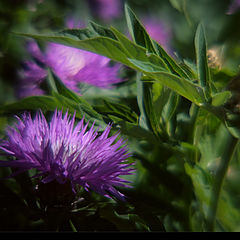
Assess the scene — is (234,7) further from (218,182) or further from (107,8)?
(218,182)

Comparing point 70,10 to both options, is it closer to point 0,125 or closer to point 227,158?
point 0,125

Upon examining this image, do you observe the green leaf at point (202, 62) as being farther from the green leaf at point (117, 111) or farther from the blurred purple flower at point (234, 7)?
the blurred purple flower at point (234, 7)

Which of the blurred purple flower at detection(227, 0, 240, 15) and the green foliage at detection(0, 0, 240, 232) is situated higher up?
the blurred purple flower at detection(227, 0, 240, 15)

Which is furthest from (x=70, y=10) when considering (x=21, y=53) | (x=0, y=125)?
(x=0, y=125)

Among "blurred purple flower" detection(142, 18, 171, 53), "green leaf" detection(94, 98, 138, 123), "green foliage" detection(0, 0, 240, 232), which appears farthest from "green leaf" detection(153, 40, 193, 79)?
"blurred purple flower" detection(142, 18, 171, 53)

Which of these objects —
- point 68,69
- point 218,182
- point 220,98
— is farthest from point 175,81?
point 68,69

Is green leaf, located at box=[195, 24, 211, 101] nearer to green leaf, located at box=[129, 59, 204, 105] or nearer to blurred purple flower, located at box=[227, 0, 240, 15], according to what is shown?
green leaf, located at box=[129, 59, 204, 105]
